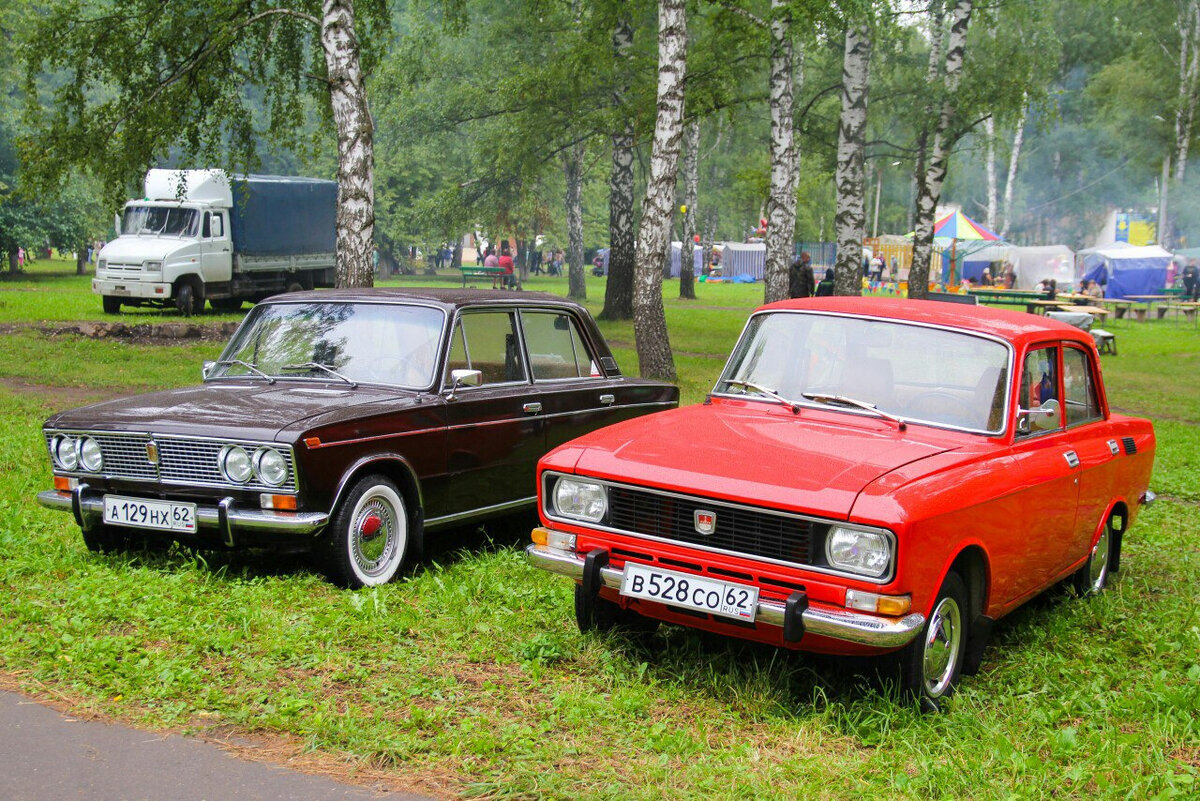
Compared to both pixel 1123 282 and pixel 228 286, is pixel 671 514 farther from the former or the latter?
pixel 1123 282

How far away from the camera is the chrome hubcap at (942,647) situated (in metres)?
4.75

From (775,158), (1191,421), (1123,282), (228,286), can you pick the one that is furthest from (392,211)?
(1191,421)

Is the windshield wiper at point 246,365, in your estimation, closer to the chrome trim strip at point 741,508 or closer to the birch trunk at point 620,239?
the chrome trim strip at point 741,508

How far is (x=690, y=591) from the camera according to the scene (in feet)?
15.5

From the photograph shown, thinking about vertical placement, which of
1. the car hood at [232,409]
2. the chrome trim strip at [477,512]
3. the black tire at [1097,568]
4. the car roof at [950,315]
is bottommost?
the black tire at [1097,568]

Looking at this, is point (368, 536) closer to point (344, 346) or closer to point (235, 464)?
point (235, 464)

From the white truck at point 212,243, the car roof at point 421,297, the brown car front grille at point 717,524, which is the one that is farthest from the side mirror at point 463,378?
the white truck at point 212,243

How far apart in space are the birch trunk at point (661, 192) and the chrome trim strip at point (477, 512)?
24.6ft

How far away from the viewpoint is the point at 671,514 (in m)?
4.86

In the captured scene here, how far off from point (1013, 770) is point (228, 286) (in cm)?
2476

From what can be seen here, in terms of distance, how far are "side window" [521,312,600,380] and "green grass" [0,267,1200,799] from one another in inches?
52.3

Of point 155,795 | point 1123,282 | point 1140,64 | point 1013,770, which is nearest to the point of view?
point 155,795

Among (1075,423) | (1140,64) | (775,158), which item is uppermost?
(1140,64)

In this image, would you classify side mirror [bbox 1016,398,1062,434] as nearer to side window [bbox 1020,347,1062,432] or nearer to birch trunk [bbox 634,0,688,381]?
side window [bbox 1020,347,1062,432]
